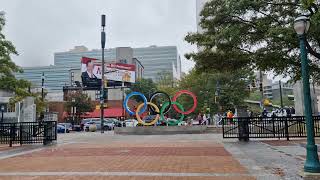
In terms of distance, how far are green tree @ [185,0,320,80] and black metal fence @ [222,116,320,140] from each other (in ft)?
10.8

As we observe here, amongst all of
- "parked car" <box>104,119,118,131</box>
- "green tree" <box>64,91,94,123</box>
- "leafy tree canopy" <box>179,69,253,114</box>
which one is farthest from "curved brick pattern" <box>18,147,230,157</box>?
"green tree" <box>64,91,94,123</box>

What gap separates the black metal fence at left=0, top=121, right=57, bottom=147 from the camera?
19.8 meters

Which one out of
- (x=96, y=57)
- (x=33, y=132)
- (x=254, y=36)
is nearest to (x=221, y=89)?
(x=33, y=132)

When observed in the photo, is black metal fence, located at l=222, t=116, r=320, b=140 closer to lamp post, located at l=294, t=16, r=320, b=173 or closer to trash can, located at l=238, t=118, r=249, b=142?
trash can, located at l=238, t=118, r=249, b=142

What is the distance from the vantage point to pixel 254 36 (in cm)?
1423

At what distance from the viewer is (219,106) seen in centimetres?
5459

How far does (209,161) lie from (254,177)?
2945 mm

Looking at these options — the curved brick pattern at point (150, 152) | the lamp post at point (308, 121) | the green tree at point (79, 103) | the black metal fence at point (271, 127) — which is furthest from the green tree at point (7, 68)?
the green tree at point (79, 103)

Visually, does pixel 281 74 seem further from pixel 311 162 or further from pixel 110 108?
pixel 110 108

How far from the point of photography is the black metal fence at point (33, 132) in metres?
19.8

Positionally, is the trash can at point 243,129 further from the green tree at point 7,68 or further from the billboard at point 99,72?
the billboard at point 99,72

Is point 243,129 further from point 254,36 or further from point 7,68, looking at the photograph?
point 7,68

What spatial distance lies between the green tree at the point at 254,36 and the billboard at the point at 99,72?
5657 centimetres

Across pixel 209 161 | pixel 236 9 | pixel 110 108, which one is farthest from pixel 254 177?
pixel 110 108
